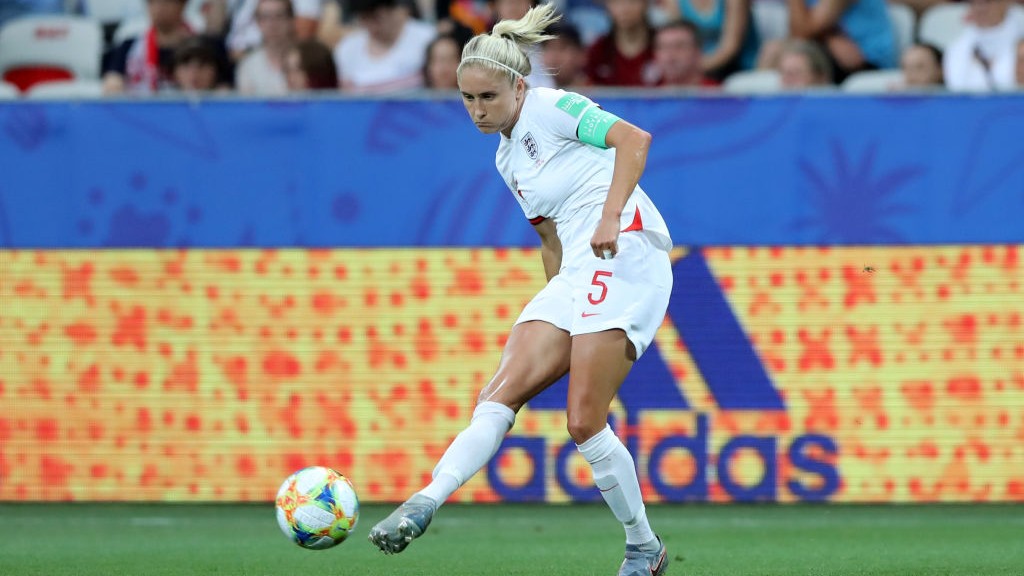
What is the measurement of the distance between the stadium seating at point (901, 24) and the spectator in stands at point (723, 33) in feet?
3.36

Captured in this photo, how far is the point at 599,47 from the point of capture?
10.1m

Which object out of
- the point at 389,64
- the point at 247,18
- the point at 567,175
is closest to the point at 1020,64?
the point at 389,64

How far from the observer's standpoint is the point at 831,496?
8312mm

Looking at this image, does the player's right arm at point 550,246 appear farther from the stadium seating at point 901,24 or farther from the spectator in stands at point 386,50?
the stadium seating at point 901,24

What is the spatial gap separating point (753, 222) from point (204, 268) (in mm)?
3187

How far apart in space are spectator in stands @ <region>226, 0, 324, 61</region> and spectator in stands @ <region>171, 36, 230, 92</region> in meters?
0.67

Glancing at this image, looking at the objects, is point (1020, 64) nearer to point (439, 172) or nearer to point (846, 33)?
point (846, 33)

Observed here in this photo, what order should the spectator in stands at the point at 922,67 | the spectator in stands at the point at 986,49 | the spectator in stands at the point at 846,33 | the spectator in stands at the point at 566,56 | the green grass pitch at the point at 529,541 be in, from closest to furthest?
1. the green grass pitch at the point at 529,541
2. the spectator in stands at the point at 922,67
3. the spectator in stands at the point at 986,49
4. the spectator in stands at the point at 566,56
5. the spectator in stands at the point at 846,33

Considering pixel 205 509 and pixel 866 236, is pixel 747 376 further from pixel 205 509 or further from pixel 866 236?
pixel 205 509

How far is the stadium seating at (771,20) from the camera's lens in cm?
1055

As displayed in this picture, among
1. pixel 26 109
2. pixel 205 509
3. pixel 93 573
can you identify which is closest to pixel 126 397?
pixel 205 509

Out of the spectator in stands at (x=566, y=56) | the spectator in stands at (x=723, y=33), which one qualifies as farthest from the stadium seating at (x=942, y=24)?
the spectator in stands at (x=566, y=56)

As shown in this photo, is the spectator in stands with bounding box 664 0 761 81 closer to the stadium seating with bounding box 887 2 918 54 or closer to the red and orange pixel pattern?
the stadium seating with bounding box 887 2 918 54

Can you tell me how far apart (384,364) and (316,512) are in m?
3.28
